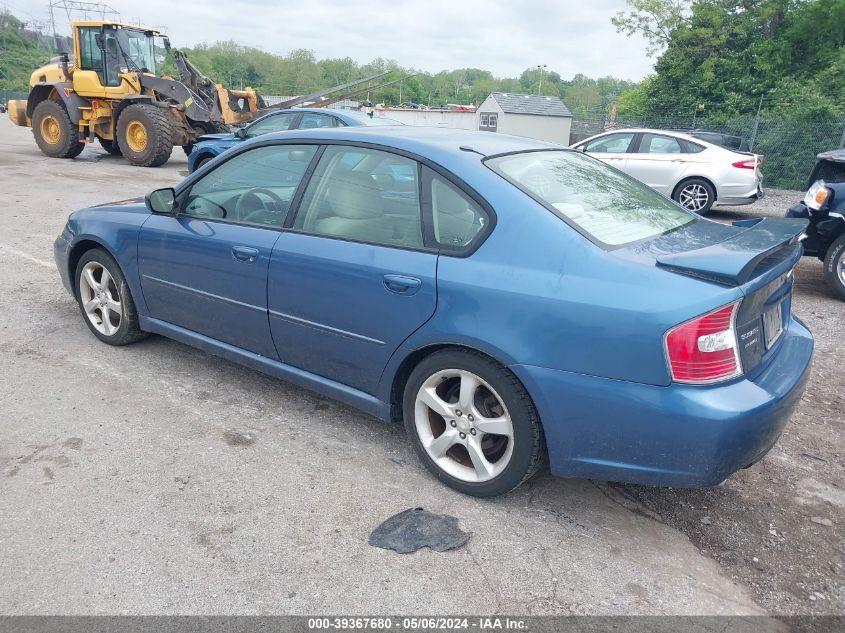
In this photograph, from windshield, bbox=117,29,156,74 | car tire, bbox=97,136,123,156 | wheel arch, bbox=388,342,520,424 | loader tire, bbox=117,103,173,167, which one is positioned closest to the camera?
wheel arch, bbox=388,342,520,424

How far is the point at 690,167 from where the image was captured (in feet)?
36.1

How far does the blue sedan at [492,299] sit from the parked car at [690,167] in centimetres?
834

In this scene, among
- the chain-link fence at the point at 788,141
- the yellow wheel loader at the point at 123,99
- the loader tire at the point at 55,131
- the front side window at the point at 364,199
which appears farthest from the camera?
the chain-link fence at the point at 788,141

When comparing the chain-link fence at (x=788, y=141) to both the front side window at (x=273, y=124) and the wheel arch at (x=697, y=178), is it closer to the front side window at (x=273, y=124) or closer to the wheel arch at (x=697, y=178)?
the wheel arch at (x=697, y=178)

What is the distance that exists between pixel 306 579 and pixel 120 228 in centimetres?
279

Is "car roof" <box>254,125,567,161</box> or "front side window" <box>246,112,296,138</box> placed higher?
"car roof" <box>254,125,567,161</box>

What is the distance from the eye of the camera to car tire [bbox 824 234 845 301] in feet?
20.6

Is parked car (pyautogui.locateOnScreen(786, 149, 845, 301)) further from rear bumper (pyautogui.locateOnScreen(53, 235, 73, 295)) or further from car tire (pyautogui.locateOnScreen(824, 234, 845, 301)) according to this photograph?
rear bumper (pyautogui.locateOnScreen(53, 235, 73, 295))

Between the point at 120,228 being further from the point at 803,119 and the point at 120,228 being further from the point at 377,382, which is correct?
the point at 803,119

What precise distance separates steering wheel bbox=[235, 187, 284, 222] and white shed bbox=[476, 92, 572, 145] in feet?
146

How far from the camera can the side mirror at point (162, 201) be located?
3.93 m

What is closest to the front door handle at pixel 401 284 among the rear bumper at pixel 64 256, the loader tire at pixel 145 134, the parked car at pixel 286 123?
the rear bumper at pixel 64 256

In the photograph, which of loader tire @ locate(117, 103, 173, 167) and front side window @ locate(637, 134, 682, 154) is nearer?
front side window @ locate(637, 134, 682, 154)

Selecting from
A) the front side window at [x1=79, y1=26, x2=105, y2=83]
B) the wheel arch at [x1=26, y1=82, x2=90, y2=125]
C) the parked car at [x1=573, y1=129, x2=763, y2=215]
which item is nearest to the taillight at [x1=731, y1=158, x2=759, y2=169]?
the parked car at [x1=573, y1=129, x2=763, y2=215]
